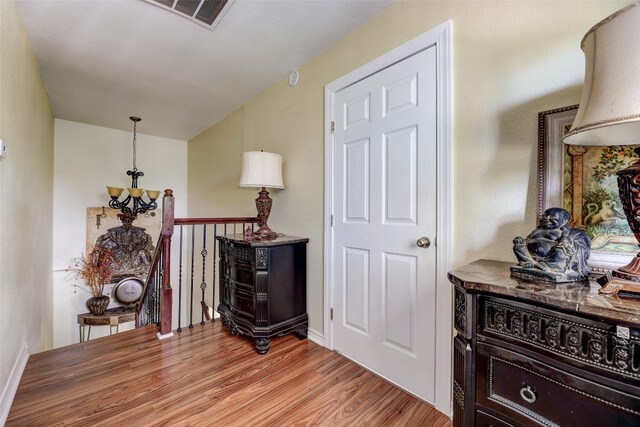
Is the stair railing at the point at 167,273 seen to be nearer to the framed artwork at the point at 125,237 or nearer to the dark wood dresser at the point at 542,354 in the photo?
the framed artwork at the point at 125,237

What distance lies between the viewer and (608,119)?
Answer: 706 millimetres

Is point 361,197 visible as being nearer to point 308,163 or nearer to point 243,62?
point 308,163

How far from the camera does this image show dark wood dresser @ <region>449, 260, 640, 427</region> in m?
0.70

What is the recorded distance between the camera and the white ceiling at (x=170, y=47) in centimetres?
186

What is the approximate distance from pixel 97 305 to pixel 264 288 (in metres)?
3.40

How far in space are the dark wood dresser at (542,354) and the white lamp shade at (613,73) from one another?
18.4 inches

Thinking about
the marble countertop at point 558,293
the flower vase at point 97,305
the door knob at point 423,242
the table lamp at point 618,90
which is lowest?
the flower vase at point 97,305

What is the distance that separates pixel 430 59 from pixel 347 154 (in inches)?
30.6

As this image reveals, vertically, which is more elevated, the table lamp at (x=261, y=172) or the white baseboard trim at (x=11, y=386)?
the table lamp at (x=261, y=172)

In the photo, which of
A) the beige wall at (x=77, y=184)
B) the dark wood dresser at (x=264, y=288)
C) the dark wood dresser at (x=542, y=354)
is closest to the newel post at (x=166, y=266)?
the dark wood dresser at (x=264, y=288)

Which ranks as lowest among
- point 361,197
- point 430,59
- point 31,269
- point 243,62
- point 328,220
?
point 31,269

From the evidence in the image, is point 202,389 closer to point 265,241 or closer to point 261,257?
point 261,257

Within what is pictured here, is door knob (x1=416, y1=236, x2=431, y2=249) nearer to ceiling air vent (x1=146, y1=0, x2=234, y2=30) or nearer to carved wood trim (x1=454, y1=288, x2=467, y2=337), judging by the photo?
carved wood trim (x1=454, y1=288, x2=467, y2=337)

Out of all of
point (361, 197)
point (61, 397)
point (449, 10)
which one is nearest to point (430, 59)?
point (449, 10)
